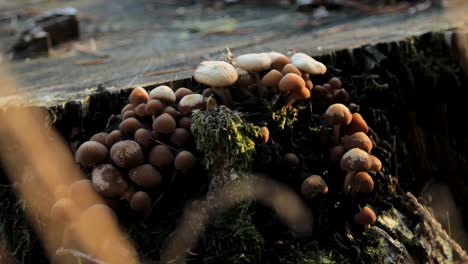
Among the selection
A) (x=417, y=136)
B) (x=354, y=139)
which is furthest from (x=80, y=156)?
(x=417, y=136)

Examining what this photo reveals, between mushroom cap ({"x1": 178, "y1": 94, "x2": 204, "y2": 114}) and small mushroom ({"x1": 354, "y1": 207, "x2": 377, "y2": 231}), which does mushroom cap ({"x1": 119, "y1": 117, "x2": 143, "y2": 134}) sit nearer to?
mushroom cap ({"x1": 178, "y1": 94, "x2": 204, "y2": 114})

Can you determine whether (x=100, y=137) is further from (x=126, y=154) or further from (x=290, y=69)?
(x=290, y=69)

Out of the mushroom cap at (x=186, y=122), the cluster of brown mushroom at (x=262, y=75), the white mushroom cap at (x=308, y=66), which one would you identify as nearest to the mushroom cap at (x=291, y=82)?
the cluster of brown mushroom at (x=262, y=75)

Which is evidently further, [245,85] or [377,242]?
[245,85]

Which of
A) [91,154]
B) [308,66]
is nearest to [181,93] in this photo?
[91,154]

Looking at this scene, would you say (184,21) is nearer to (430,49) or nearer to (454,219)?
(430,49)

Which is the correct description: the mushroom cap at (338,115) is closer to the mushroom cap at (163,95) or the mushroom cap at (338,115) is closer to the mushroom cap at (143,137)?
the mushroom cap at (163,95)
